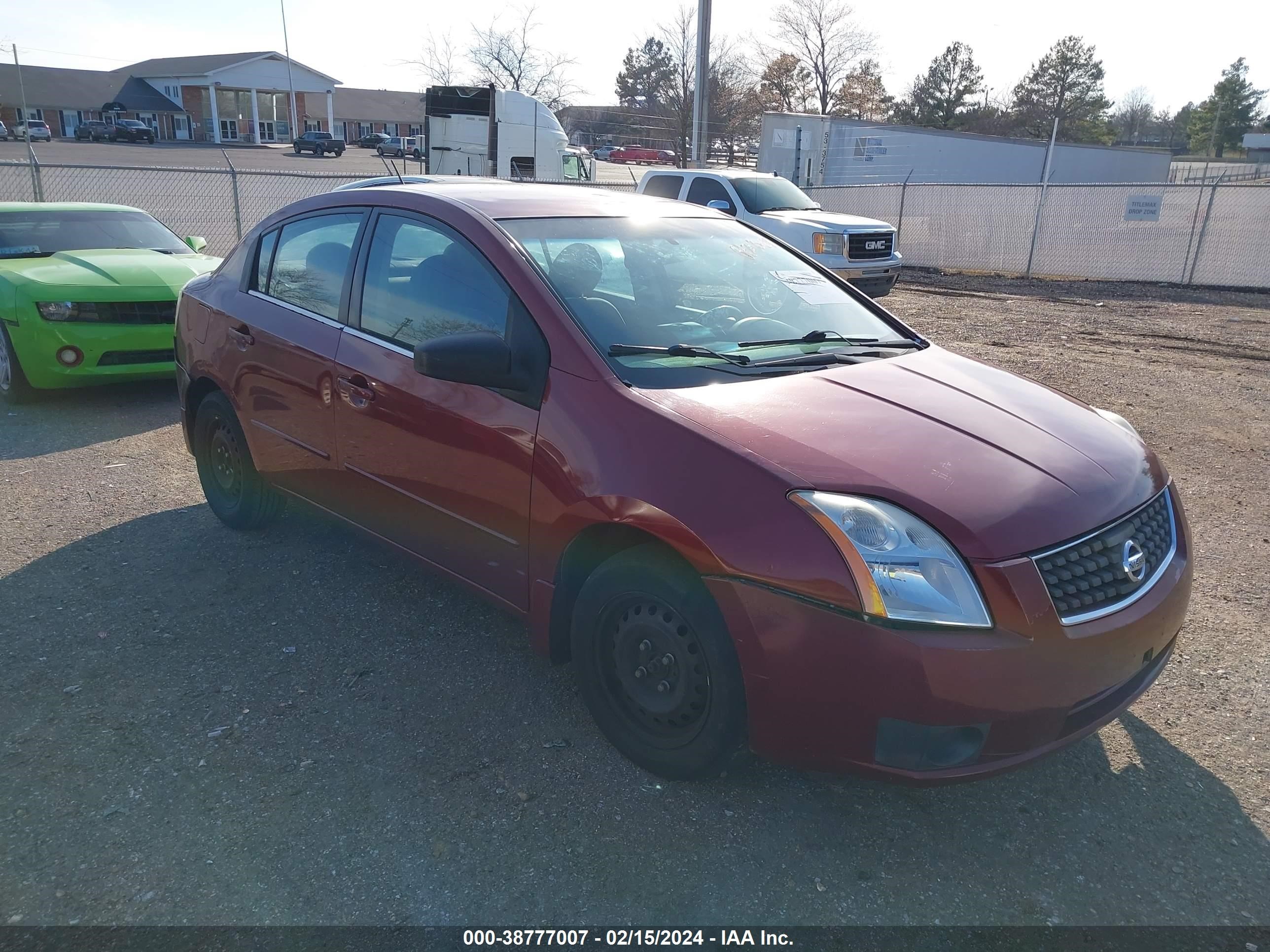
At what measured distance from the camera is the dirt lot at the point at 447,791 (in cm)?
244

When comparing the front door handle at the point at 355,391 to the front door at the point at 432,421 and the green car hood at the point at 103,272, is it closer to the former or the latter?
the front door at the point at 432,421

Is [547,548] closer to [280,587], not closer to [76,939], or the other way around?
[76,939]

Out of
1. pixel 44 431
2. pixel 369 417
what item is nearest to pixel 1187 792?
pixel 369 417

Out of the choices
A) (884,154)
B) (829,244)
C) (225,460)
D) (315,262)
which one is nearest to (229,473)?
(225,460)

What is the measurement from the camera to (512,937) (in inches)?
91.0

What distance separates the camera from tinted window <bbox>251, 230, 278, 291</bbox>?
445 cm

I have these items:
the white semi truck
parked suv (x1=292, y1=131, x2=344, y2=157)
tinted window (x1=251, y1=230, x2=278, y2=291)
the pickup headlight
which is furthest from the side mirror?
parked suv (x1=292, y1=131, x2=344, y2=157)

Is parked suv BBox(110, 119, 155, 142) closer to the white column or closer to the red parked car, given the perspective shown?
the white column

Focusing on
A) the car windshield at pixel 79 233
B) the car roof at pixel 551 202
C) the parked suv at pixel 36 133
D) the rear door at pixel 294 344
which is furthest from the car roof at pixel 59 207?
the parked suv at pixel 36 133

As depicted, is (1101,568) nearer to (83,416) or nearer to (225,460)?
(225,460)

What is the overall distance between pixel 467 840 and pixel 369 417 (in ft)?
5.63

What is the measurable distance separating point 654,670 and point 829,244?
38.6 feet

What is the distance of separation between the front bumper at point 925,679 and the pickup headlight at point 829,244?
11634 mm

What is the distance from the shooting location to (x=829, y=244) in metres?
13.5
